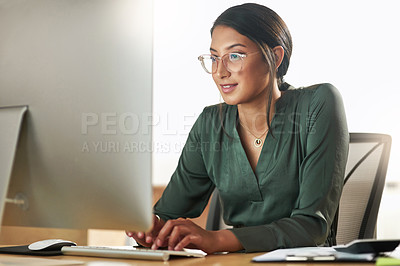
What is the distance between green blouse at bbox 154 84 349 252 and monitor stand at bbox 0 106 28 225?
62 cm

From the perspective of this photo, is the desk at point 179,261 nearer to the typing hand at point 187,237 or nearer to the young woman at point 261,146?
the typing hand at point 187,237

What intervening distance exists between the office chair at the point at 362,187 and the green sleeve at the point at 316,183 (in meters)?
0.14

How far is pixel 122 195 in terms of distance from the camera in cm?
69

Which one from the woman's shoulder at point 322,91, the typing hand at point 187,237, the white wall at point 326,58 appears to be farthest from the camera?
the white wall at point 326,58

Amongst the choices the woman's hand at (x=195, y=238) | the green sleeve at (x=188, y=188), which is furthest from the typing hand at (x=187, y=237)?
the green sleeve at (x=188, y=188)

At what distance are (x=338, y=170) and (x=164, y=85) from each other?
173 cm

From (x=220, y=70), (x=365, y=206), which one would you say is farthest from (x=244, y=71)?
(x=365, y=206)

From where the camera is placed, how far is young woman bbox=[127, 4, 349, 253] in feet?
4.17

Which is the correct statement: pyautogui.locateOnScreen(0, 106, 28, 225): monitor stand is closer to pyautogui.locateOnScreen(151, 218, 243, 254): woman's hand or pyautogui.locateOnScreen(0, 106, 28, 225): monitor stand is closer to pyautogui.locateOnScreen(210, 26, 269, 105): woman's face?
pyautogui.locateOnScreen(151, 218, 243, 254): woman's hand

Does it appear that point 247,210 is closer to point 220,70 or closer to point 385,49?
point 220,70

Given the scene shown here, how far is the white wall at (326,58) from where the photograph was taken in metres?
2.59

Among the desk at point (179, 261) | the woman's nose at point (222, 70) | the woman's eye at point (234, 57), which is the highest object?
the woman's eye at point (234, 57)

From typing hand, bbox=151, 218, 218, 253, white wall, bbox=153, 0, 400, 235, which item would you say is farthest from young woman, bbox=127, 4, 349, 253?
white wall, bbox=153, 0, 400, 235

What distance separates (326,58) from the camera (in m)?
2.65
